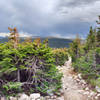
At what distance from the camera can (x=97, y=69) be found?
10.3m

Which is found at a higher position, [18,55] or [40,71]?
[18,55]

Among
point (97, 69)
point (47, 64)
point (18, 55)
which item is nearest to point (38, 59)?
point (47, 64)

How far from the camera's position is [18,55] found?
5969 millimetres

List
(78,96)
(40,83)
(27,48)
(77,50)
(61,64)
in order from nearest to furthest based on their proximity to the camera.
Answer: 1. (27,48)
2. (40,83)
3. (78,96)
4. (77,50)
5. (61,64)

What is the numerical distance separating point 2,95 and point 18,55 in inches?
106

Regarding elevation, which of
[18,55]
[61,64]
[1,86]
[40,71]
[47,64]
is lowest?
[61,64]

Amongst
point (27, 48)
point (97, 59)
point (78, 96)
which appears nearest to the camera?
point (27, 48)

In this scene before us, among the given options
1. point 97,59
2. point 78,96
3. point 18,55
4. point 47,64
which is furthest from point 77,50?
point 18,55

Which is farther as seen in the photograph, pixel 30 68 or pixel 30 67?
pixel 30 67

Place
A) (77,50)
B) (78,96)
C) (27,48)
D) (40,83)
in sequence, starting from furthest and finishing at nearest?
(77,50) < (78,96) < (40,83) < (27,48)

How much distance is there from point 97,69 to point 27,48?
841 centimetres

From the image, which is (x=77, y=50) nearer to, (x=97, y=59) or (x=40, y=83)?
(x=97, y=59)

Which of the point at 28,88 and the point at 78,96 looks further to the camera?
the point at 78,96

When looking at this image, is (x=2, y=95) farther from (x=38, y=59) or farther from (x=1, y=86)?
(x=38, y=59)
